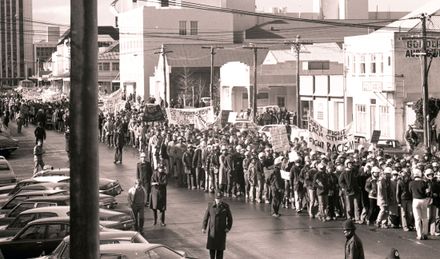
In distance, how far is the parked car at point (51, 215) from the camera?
60.6 feet

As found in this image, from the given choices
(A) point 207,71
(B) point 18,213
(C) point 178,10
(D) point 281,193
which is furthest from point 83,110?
(C) point 178,10

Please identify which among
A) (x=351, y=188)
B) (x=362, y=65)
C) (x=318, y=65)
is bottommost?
(x=351, y=188)

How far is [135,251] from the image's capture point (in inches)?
514

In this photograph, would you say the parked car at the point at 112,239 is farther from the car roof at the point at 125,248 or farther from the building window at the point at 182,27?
the building window at the point at 182,27

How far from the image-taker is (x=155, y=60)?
342ft

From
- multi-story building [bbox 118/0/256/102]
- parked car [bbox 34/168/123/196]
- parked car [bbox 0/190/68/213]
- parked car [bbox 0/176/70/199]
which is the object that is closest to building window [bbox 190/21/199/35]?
multi-story building [bbox 118/0/256/102]

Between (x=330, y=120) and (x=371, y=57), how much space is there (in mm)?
7641

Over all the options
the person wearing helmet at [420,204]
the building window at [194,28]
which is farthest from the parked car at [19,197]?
the building window at [194,28]

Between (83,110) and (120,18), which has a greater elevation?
(120,18)

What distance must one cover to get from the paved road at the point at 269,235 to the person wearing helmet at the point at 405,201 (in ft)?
1.25

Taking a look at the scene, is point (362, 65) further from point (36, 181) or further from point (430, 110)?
point (36, 181)

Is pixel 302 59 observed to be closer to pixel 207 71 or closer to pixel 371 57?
pixel 207 71

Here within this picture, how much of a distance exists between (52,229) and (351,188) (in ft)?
28.3

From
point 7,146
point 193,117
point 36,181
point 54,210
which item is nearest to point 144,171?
point 36,181
